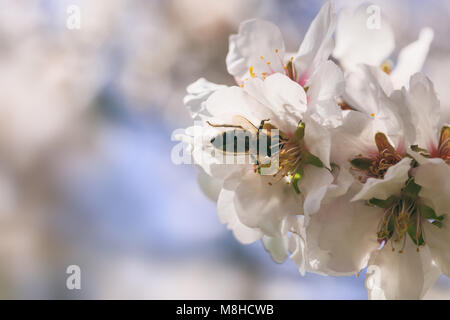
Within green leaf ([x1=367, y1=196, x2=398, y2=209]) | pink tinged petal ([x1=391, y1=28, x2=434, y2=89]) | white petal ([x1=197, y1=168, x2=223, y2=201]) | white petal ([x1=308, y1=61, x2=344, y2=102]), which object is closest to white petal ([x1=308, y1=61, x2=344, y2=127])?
white petal ([x1=308, y1=61, x2=344, y2=102])

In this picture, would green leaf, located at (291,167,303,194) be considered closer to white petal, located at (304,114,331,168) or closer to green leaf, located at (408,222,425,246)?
white petal, located at (304,114,331,168)

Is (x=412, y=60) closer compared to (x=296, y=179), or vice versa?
(x=296, y=179)

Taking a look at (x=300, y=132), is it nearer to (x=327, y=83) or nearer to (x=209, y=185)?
(x=327, y=83)

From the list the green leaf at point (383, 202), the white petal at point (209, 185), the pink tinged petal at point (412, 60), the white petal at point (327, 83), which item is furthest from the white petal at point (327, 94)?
the pink tinged petal at point (412, 60)

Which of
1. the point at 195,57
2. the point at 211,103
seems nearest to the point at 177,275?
the point at 195,57

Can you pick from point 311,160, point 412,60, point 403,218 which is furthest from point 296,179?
point 412,60

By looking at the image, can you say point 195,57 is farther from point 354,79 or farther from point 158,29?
point 354,79

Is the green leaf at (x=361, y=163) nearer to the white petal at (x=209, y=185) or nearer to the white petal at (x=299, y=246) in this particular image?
the white petal at (x=299, y=246)
